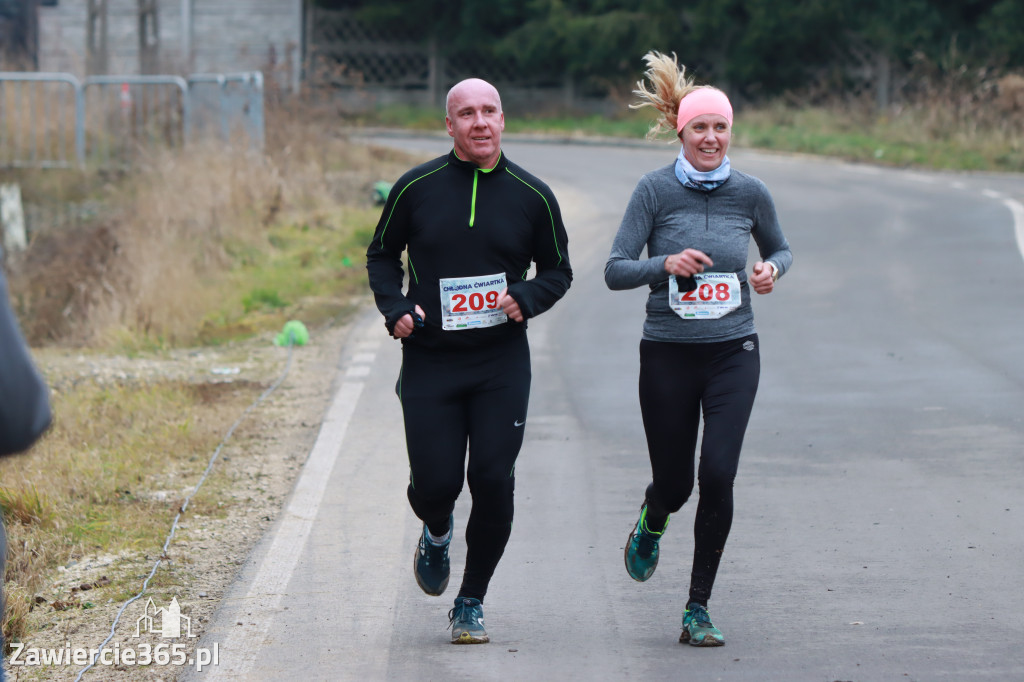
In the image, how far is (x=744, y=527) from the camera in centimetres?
687

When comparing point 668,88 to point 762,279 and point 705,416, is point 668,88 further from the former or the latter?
point 705,416

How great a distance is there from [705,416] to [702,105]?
109 cm

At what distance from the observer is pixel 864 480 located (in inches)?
301

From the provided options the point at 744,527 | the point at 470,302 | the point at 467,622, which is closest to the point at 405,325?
the point at 470,302

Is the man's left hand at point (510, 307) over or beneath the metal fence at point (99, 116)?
over

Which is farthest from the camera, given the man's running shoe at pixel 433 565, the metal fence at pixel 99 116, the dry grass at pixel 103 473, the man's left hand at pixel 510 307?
the metal fence at pixel 99 116

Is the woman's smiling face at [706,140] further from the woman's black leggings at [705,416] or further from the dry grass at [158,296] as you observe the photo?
the dry grass at [158,296]

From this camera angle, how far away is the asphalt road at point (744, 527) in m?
5.22

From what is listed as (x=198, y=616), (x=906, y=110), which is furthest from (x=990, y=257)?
(x=906, y=110)

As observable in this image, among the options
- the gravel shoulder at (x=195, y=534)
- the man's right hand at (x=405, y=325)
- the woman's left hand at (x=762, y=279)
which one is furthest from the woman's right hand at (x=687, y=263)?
the gravel shoulder at (x=195, y=534)

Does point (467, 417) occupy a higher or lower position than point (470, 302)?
lower

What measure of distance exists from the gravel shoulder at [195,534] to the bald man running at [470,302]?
3.70 ft

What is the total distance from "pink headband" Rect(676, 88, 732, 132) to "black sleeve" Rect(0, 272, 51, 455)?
3226 mm

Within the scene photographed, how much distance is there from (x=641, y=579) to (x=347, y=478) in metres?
2.39
